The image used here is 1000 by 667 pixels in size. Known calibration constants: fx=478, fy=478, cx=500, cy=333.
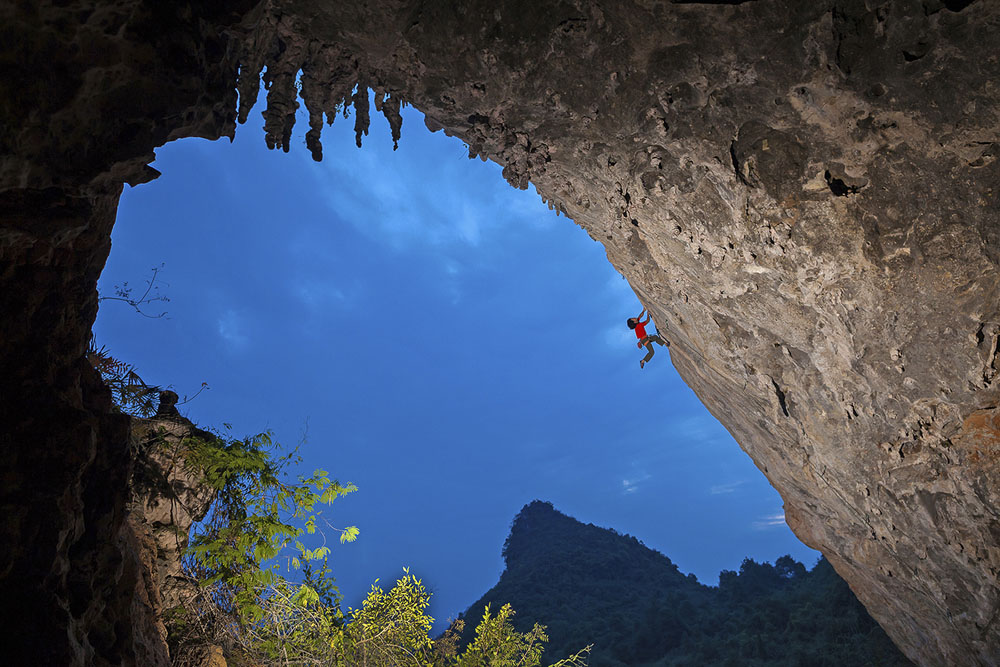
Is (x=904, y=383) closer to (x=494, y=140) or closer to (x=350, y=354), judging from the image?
(x=494, y=140)

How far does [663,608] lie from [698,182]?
75.8ft

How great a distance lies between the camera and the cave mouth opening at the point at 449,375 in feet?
542

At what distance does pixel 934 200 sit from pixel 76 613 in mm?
7007

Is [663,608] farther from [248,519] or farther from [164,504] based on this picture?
[164,504]

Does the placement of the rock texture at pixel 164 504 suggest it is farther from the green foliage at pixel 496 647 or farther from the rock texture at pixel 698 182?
the green foliage at pixel 496 647

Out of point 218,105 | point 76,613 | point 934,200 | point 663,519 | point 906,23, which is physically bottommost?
point 76,613

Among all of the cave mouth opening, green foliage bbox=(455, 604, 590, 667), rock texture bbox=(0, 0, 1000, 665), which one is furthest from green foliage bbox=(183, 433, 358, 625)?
the cave mouth opening

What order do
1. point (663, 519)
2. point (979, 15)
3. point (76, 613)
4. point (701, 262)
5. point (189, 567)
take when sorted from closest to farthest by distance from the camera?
point (76, 613), point (979, 15), point (189, 567), point (701, 262), point (663, 519)

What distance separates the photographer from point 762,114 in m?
4.43

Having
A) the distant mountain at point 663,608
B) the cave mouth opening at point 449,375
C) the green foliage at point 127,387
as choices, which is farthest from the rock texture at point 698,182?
the cave mouth opening at point 449,375

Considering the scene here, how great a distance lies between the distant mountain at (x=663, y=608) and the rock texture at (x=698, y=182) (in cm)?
1239

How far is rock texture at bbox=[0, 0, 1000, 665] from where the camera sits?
2.72 meters

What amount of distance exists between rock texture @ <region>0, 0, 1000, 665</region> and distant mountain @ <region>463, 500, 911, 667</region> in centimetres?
1239

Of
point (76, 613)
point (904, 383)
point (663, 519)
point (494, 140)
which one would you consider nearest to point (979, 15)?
point (904, 383)
